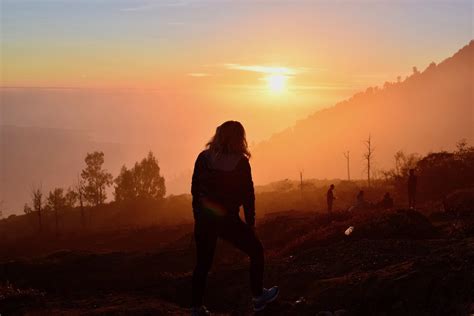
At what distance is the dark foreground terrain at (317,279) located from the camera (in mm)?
7180

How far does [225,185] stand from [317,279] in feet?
13.1

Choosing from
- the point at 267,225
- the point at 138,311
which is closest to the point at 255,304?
the point at 138,311

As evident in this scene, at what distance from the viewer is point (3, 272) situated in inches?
752

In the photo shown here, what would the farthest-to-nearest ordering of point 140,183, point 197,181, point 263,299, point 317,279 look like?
point 140,183 < point 317,279 < point 263,299 < point 197,181

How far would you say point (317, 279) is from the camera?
9.63m

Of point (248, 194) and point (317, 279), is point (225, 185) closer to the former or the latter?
point (248, 194)

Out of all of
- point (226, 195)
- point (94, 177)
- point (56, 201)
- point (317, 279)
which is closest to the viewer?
point (226, 195)

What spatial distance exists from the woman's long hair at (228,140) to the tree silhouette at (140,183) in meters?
73.7

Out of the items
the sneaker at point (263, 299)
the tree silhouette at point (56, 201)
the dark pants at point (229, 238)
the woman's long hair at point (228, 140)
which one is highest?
the woman's long hair at point (228, 140)

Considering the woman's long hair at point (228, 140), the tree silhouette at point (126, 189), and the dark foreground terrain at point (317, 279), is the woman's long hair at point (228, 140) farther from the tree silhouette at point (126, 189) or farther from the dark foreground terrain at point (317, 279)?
the tree silhouette at point (126, 189)

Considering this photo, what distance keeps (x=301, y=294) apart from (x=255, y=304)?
6.45 ft

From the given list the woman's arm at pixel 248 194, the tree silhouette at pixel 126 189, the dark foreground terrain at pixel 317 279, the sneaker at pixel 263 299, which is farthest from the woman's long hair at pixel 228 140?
the tree silhouette at pixel 126 189

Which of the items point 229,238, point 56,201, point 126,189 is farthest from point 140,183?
point 229,238

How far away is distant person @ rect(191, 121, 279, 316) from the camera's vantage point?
22.1 ft
